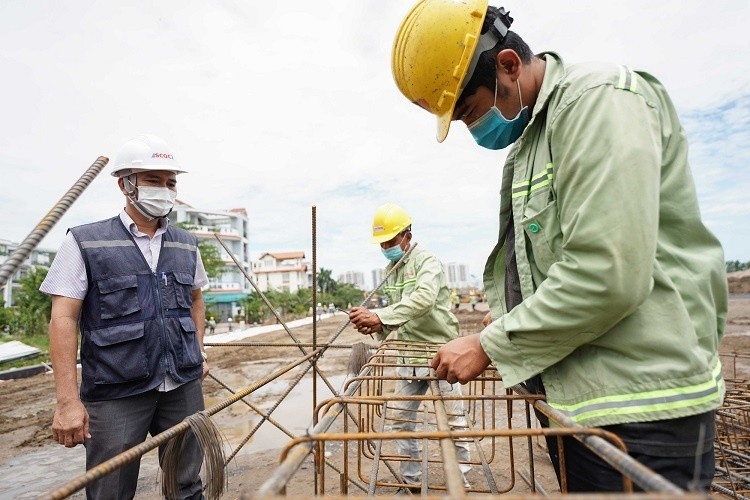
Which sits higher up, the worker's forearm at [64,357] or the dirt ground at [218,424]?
the worker's forearm at [64,357]

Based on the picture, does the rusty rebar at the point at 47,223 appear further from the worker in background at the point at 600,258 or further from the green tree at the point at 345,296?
the green tree at the point at 345,296

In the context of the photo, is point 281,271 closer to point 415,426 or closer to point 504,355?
point 415,426

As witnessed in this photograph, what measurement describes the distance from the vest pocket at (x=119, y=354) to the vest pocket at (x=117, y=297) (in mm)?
87

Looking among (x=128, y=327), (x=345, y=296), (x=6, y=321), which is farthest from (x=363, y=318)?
(x=345, y=296)

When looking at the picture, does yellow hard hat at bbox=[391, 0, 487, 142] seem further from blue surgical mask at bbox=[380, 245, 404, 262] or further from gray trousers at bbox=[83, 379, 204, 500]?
blue surgical mask at bbox=[380, 245, 404, 262]

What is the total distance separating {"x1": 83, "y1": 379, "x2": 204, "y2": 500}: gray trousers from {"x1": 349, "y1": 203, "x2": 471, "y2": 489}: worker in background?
153cm

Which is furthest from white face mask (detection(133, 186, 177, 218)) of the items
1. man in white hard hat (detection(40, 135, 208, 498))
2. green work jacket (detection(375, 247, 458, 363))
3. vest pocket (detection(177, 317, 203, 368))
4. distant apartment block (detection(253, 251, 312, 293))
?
distant apartment block (detection(253, 251, 312, 293))

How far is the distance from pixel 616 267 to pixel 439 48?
0.90 meters

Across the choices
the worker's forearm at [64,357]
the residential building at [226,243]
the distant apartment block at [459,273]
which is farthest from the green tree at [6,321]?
the distant apartment block at [459,273]

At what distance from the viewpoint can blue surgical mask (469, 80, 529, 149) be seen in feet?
5.12

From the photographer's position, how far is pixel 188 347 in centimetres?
286

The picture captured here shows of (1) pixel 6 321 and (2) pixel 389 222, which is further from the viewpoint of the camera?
(1) pixel 6 321

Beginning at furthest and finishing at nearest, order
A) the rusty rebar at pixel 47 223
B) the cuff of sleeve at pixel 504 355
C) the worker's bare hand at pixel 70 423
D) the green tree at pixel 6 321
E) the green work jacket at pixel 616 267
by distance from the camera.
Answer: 1. the green tree at pixel 6 321
2. the worker's bare hand at pixel 70 423
3. the rusty rebar at pixel 47 223
4. the cuff of sleeve at pixel 504 355
5. the green work jacket at pixel 616 267

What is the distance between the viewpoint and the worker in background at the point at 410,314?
12.8 feet
